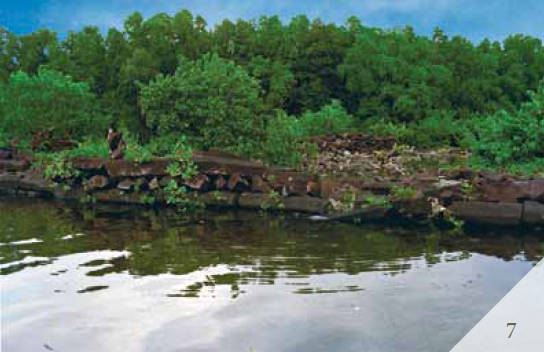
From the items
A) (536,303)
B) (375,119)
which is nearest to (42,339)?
(536,303)

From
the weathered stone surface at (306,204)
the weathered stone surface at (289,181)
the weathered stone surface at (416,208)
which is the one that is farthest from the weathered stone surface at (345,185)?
the weathered stone surface at (416,208)

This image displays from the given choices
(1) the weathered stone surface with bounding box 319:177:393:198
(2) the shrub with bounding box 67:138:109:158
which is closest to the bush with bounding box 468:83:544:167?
(1) the weathered stone surface with bounding box 319:177:393:198

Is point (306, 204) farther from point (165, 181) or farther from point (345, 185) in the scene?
point (165, 181)

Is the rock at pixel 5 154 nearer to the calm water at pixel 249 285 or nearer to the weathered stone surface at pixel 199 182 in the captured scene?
the weathered stone surface at pixel 199 182

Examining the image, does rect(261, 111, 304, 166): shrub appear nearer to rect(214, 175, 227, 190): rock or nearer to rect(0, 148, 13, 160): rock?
rect(214, 175, 227, 190): rock

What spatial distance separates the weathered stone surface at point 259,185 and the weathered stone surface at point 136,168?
1919mm

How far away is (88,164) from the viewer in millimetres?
12383

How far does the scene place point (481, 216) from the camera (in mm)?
8531

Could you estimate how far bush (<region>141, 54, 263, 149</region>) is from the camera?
12312mm

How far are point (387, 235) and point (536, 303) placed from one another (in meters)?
3.86

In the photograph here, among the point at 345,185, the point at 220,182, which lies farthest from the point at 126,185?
the point at 345,185

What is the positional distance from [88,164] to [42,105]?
15.1ft

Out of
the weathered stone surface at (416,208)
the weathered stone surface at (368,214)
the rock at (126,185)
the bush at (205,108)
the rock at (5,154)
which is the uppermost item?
the bush at (205,108)

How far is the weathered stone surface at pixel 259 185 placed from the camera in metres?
10.6
